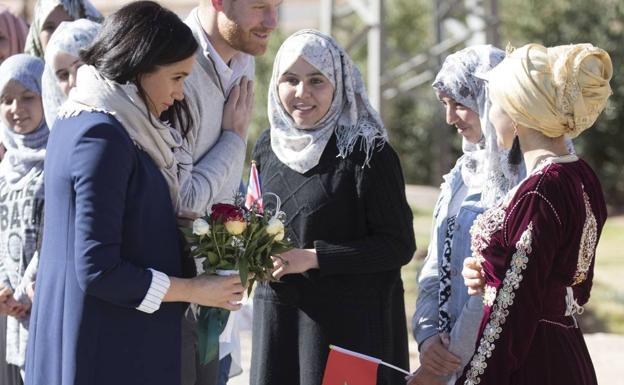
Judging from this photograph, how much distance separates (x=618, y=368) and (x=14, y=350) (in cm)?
401

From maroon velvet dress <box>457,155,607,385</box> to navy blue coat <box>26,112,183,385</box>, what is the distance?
92 cm

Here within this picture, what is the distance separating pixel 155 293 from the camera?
2959 mm

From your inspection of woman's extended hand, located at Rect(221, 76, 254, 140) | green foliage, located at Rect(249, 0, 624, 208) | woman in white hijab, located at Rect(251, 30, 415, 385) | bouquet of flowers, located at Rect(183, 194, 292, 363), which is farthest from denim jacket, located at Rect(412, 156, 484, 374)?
green foliage, located at Rect(249, 0, 624, 208)

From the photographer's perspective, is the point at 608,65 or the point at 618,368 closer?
the point at 608,65

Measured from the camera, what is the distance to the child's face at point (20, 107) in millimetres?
4359

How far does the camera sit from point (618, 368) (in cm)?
671

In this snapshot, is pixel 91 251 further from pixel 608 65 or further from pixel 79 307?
pixel 608 65

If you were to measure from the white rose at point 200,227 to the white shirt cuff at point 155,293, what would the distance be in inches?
7.6

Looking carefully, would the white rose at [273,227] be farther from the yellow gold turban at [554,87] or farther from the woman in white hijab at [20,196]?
the woman in white hijab at [20,196]

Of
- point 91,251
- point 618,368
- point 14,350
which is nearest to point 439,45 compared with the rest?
point 618,368

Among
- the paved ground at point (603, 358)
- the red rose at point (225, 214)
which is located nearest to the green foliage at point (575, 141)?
the paved ground at point (603, 358)

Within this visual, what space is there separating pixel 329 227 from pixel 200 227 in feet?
2.73

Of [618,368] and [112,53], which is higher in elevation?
[112,53]

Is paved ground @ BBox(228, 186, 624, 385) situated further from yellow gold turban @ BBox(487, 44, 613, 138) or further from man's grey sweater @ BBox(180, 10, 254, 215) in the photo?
yellow gold turban @ BBox(487, 44, 613, 138)
